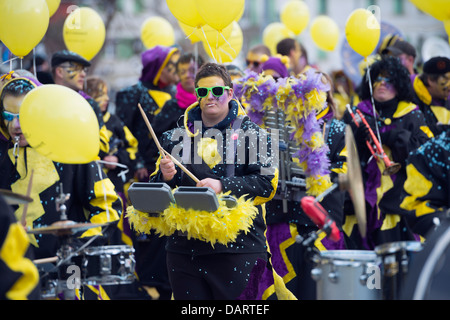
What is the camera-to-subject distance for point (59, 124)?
15.8 ft

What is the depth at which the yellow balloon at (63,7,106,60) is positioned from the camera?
8.00m

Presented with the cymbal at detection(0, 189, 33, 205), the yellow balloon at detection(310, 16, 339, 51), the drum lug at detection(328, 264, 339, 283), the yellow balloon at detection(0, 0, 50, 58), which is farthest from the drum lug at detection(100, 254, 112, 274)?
the yellow balloon at detection(310, 16, 339, 51)

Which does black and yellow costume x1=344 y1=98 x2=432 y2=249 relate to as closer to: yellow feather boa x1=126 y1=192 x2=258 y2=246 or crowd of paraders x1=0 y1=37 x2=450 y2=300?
crowd of paraders x1=0 y1=37 x2=450 y2=300

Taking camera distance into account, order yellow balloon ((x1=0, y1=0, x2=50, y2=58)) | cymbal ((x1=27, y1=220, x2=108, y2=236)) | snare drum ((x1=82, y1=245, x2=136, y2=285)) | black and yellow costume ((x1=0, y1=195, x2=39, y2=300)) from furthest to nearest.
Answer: yellow balloon ((x1=0, y1=0, x2=50, y2=58)) < snare drum ((x1=82, y1=245, x2=136, y2=285)) < cymbal ((x1=27, y1=220, x2=108, y2=236)) < black and yellow costume ((x1=0, y1=195, x2=39, y2=300))

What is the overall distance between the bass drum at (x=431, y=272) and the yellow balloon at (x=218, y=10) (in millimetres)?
2785

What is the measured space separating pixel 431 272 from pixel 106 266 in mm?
1917

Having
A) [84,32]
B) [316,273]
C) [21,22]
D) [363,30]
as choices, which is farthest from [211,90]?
[84,32]

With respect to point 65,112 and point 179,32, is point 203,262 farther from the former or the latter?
point 179,32

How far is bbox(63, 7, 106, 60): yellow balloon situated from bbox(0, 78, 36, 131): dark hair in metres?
2.51

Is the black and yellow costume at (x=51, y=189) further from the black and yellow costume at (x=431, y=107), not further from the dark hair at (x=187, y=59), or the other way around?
the black and yellow costume at (x=431, y=107)

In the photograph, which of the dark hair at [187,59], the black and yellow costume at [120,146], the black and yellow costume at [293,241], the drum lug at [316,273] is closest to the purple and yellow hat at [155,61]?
the dark hair at [187,59]

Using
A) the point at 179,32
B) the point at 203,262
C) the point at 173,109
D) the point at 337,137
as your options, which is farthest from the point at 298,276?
the point at 179,32

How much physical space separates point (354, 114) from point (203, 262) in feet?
10.1

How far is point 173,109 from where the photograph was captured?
798 cm
